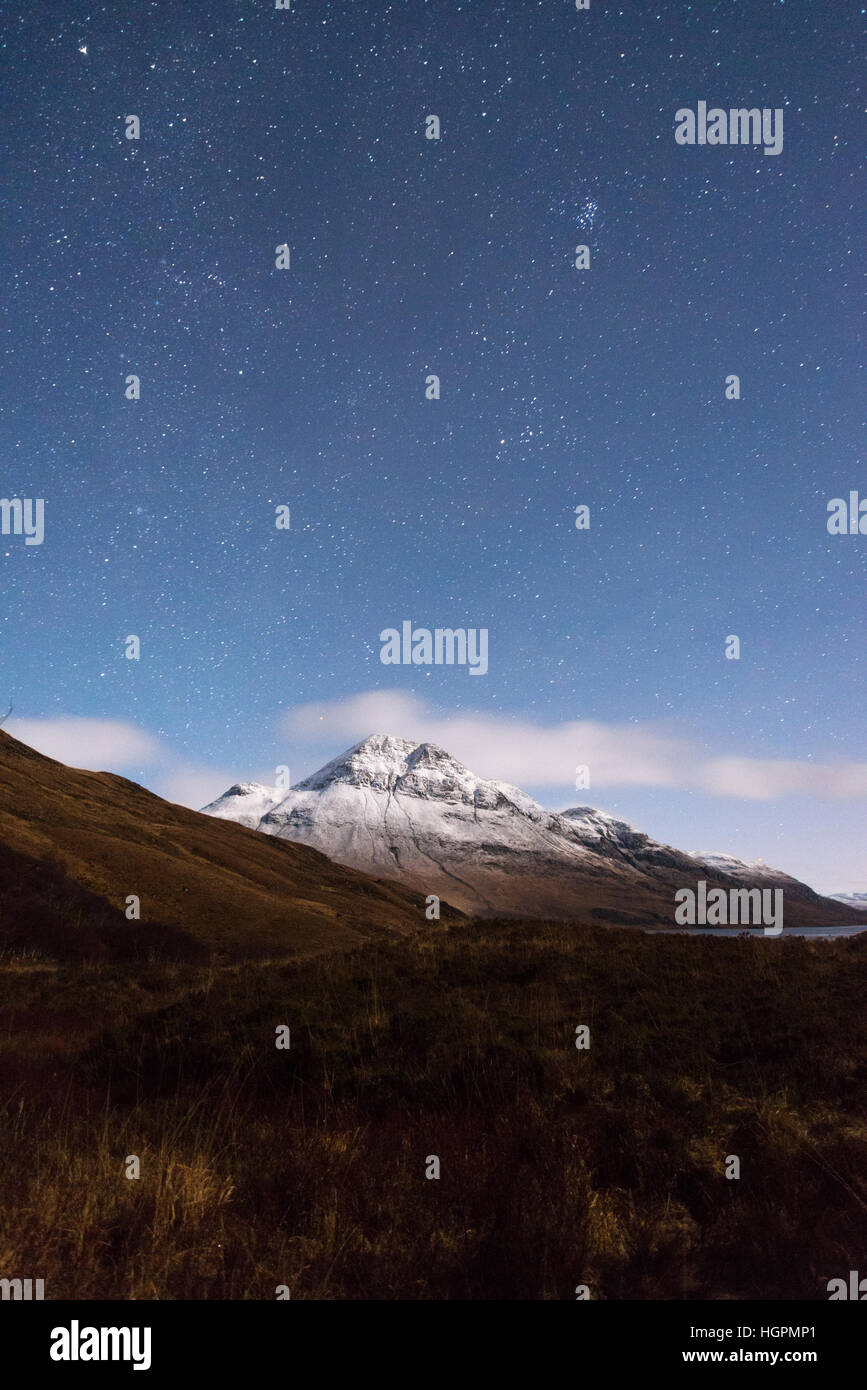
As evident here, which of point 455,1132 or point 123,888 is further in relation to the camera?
point 123,888

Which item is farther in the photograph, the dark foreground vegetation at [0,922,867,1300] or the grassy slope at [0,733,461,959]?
the grassy slope at [0,733,461,959]

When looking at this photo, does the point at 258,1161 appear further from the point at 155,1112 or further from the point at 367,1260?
the point at 155,1112

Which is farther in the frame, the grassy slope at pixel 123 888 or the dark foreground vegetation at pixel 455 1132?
the grassy slope at pixel 123 888

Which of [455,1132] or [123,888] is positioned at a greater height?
[123,888]

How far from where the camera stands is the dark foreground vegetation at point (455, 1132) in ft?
15.3

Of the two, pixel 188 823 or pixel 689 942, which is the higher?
pixel 188 823

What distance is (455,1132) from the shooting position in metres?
7.12

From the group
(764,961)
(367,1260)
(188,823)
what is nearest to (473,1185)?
(367,1260)

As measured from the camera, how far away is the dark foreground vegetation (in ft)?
15.3

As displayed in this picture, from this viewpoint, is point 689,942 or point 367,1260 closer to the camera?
point 367,1260

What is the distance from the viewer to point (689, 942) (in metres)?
16.2
